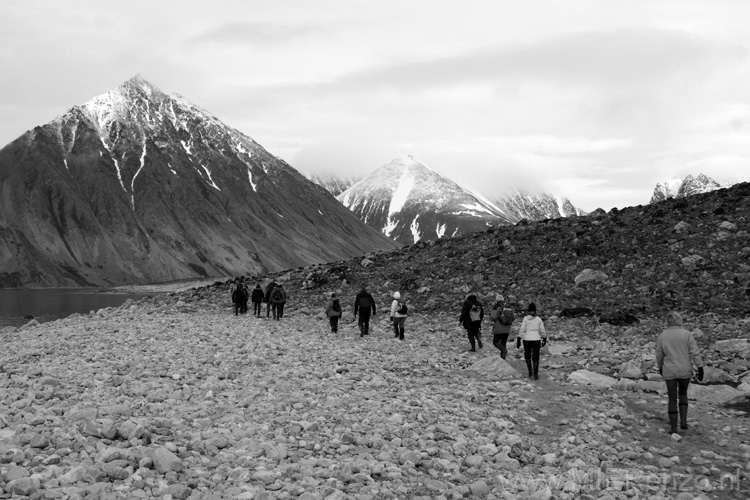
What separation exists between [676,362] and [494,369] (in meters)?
6.26

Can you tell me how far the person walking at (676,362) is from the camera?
12.7 metres

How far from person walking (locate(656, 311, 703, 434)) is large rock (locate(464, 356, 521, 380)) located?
5252 mm

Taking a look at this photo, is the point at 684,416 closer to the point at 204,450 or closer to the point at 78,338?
the point at 204,450

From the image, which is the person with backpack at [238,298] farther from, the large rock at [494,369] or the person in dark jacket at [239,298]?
the large rock at [494,369]

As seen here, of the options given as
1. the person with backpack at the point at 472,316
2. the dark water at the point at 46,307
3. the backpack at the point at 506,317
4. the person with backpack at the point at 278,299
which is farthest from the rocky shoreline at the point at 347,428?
the dark water at the point at 46,307

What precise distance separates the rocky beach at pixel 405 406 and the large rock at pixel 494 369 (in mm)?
66

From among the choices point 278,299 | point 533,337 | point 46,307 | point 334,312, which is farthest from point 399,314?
point 46,307

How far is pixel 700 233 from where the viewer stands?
3312cm

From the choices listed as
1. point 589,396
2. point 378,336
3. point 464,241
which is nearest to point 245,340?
point 378,336

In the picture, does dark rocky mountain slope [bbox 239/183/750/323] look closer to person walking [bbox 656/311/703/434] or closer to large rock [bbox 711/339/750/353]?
large rock [bbox 711/339/750/353]

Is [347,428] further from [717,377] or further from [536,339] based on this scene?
[717,377]

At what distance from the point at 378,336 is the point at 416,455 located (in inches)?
704

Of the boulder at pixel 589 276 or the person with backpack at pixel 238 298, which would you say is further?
the person with backpack at pixel 238 298

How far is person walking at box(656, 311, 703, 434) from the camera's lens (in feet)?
41.8
